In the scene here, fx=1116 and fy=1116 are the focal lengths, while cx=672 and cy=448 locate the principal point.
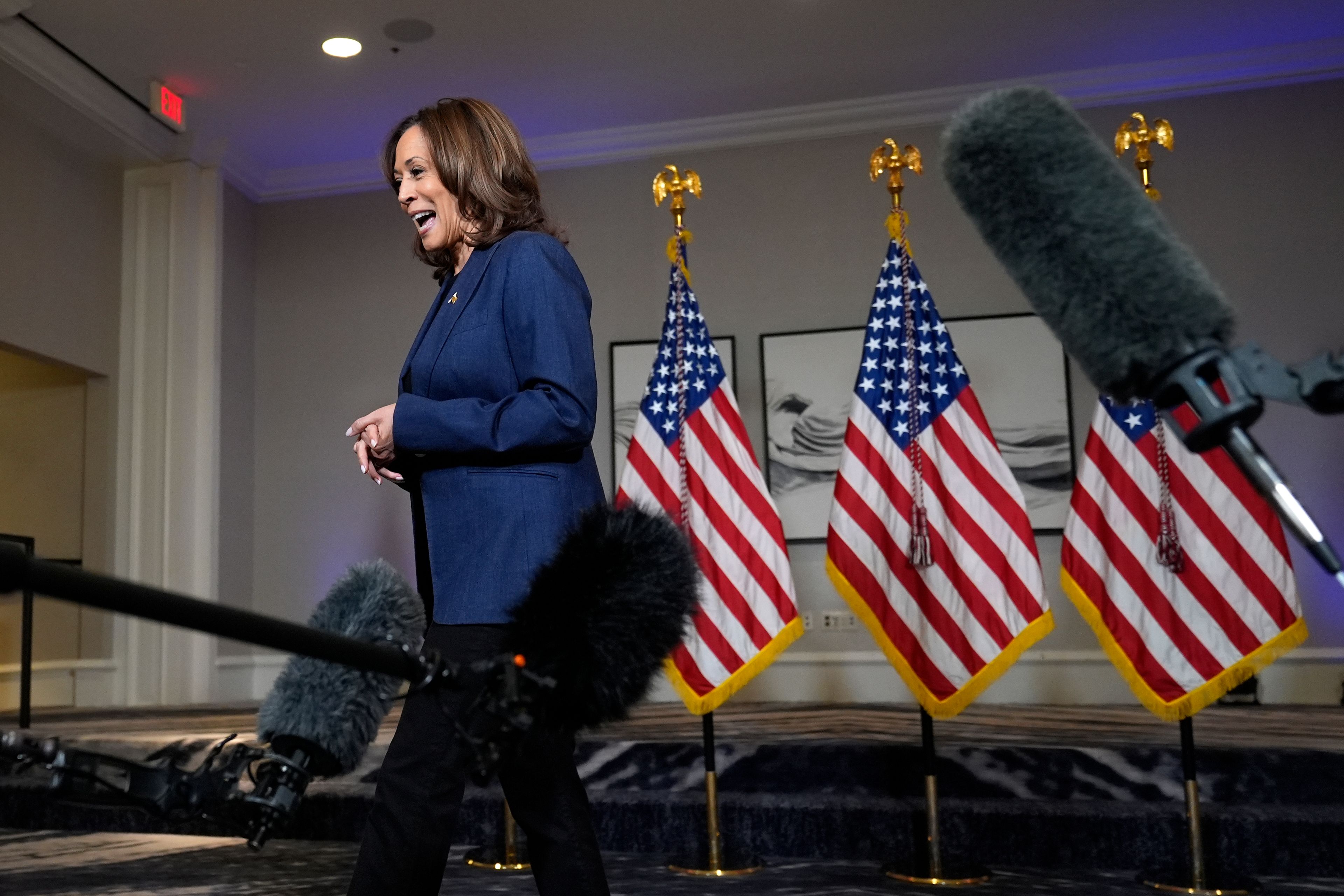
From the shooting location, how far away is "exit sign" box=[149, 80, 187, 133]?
16.8 ft

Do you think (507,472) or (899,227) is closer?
(507,472)

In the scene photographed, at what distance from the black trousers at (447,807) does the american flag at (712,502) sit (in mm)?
1467

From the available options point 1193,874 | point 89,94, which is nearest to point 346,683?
point 1193,874

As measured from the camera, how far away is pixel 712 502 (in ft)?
10.1

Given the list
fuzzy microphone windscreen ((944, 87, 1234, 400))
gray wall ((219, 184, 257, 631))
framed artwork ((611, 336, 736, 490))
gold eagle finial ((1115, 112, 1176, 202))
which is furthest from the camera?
gray wall ((219, 184, 257, 631))

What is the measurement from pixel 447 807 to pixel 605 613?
1.69ft

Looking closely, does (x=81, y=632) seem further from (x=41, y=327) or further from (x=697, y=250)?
(x=697, y=250)

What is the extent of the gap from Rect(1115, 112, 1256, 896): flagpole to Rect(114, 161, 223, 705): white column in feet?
14.8

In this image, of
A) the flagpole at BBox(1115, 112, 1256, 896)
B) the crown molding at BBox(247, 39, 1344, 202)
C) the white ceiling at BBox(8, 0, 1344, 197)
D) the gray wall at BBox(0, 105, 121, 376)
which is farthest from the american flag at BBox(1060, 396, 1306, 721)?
the gray wall at BBox(0, 105, 121, 376)

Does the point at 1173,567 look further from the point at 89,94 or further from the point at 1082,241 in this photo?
the point at 89,94

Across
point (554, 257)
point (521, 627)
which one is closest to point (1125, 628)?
point (554, 257)

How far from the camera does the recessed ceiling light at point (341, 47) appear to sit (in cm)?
474

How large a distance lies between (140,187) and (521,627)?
5.70 metres

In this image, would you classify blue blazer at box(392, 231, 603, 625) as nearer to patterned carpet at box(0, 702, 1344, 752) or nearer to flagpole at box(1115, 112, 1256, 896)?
flagpole at box(1115, 112, 1256, 896)
